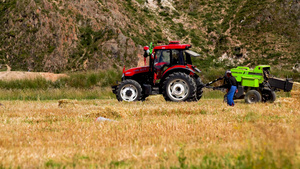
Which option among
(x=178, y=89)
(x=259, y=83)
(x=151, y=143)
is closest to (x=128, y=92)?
(x=178, y=89)

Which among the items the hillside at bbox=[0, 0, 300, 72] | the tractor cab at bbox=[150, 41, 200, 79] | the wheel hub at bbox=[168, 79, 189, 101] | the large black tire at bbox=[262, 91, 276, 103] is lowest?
the large black tire at bbox=[262, 91, 276, 103]

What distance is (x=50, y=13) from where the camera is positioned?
45094 millimetres

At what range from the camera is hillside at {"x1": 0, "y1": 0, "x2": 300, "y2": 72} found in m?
43.5

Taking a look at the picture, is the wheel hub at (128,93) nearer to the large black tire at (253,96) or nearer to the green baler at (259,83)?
the green baler at (259,83)

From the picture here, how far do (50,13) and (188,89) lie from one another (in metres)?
33.9

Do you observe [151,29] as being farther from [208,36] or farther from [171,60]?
[171,60]

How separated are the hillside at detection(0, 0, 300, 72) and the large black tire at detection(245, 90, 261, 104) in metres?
28.9

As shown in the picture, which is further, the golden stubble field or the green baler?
the green baler

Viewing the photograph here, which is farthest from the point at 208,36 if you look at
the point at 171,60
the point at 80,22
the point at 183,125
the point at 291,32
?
the point at 183,125

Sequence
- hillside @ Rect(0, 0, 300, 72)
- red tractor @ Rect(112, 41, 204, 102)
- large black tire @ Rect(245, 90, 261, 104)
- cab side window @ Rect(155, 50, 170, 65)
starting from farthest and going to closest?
hillside @ Rect(0, 0, 300, 72) → cab side window @ Rect(155, 50, 170, 65) → red tractor @ Rect(112, 41, 204, 102) → large black tire @ Rect(245, 90, 261, 104)

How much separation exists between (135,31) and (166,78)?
36.9 metres

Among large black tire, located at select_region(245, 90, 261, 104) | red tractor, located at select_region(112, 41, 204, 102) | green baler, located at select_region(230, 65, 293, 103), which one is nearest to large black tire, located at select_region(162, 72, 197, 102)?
red tractor, located at select_region(112, 41, 204, 102)

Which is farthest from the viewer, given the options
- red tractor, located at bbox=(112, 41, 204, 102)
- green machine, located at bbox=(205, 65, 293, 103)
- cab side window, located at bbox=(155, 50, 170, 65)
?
cab side window, located at bbox=(155, 50, 170, 65)

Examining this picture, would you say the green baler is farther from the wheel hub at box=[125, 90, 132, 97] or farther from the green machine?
the wheel hub at box=[125, 90, 132, 97]
